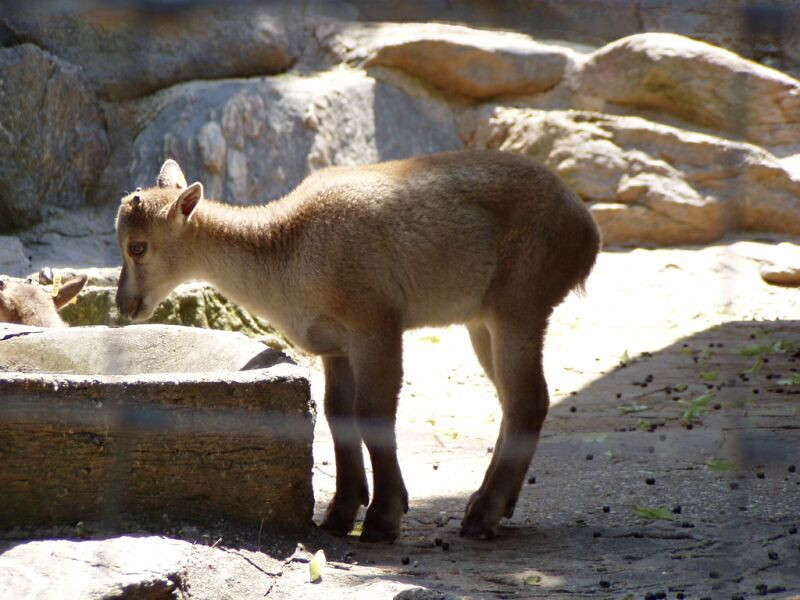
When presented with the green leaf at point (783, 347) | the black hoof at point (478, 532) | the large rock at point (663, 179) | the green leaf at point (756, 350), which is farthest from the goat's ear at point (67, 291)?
the large rock at point (663, 179)

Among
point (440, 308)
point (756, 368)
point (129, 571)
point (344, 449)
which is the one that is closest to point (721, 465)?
point (440, 308)

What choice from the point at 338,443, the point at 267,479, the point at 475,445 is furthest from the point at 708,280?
the point at 267,479

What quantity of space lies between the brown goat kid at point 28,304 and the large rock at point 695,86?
6737 mm

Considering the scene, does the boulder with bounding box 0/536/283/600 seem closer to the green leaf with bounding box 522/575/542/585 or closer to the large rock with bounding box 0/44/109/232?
the green leaf with bounding box 522/575/542/585

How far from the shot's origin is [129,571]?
12.8 feet

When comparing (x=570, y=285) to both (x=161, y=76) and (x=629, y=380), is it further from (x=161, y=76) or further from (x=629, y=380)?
(x=161, y=76)

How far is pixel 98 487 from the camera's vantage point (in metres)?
4.48

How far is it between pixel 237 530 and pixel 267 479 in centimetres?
24

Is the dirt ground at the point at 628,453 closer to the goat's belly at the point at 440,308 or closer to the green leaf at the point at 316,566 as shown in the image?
the green leaf at the point at 316,566

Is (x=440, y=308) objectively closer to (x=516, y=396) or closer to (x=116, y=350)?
(x=516, y=396)

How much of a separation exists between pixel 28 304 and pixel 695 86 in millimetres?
7419

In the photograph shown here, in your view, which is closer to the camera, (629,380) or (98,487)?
(98,487)

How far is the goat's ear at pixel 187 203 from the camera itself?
19.6 ft

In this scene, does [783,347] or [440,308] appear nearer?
[440,308]
